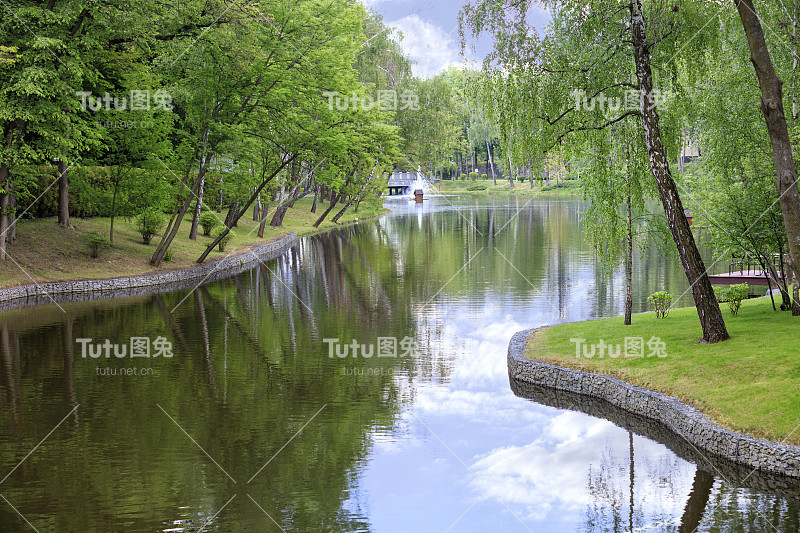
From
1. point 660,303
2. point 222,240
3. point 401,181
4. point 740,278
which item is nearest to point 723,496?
point 660,303

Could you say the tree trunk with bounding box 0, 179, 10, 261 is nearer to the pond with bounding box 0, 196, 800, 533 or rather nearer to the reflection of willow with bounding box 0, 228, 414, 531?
the pond with bounding box 0, 196, 800, 533

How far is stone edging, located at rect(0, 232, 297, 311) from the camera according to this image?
2617 cm

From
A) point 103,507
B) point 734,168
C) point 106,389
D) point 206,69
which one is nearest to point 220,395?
point 106,389

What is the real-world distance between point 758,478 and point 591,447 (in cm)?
259

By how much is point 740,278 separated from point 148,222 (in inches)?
970

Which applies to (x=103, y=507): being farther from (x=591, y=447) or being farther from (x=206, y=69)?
(x=206, y=69)

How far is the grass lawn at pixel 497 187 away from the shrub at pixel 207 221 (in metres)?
64.0

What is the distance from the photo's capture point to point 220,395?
1495cm

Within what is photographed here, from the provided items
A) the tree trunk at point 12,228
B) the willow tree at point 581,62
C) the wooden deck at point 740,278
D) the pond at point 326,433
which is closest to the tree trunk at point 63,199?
the tree trunk at point 12,228

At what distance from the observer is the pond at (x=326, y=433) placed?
389 inches

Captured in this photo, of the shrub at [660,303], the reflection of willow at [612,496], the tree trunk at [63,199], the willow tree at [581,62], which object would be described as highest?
the willow tree at [581,62]

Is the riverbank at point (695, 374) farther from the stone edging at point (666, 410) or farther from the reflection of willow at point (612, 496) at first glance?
the reflection of willow at point (612, 496)

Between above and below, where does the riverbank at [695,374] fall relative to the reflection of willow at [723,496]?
above

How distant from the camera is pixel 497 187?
116 m
